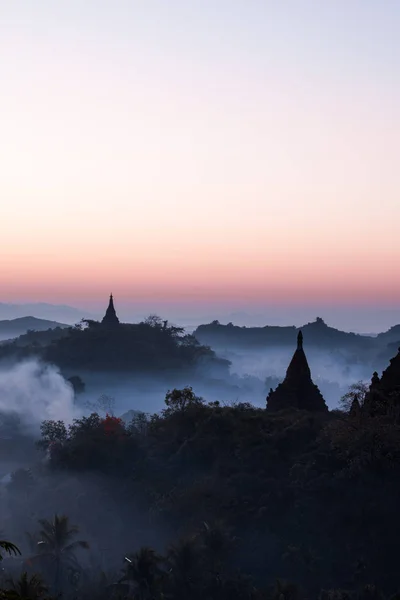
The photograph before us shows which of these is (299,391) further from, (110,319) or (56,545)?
(110,319)

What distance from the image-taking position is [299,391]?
190ft

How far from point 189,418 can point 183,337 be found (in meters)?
123

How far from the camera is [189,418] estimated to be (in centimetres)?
5753

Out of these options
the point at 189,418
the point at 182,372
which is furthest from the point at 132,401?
the point at 189,418

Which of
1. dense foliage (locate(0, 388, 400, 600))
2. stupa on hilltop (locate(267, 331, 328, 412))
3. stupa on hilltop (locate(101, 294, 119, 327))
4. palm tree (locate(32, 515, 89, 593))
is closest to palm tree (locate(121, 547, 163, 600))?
dense foliage (locate(0, 388, 400, 600))

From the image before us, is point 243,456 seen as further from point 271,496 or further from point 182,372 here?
point 182,372

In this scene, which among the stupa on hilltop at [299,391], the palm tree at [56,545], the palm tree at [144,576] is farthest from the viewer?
the stupa on hilltop at [299,391]

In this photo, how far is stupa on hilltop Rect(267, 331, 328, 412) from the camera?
57469 millimetres

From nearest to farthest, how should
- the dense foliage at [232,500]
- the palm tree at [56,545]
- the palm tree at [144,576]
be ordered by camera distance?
the palm tree at [144,576] → the dense foliage at [232,500] → the palm tree at [56,545]

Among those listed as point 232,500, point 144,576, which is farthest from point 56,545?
point 232,500

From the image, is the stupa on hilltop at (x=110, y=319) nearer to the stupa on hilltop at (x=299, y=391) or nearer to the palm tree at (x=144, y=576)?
the stupa on hilltop at (x=299, y=391)

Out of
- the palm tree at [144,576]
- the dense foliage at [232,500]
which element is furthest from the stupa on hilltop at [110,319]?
the palm tree at [144,576]

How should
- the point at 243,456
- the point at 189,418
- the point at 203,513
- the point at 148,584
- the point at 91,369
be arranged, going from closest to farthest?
the point at 148,584 < the point at 203,513 < the point at 243,456 < the point at 189,418 < the point at 91,369

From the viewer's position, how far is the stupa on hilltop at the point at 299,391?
57469 mm
